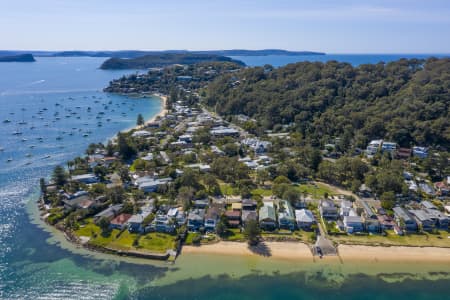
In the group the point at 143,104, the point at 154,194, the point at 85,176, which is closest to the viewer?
the point at 154,194

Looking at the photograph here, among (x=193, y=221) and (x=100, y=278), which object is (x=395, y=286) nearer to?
(x=193, y=221)

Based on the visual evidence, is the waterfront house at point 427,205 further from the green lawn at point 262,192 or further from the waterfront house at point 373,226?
the green lawn at point 262,192

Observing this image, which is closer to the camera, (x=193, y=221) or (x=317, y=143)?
(x=193, y=221)

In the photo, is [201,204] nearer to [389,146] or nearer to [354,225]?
[354,225]

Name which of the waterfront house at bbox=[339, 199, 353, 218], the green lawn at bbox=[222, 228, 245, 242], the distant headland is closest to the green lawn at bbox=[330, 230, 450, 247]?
the waterfront house at bbox=[339, 199, 353, 218]

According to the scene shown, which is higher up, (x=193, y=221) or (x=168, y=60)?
(x=168, y=60)

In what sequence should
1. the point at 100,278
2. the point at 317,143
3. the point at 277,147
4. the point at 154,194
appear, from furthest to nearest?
the point at 317,143, the point at 277,147, the point at 154,194, the point at 100,278

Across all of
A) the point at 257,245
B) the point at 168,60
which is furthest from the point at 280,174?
the point at 168,60

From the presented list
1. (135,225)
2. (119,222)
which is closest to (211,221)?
(135,225)
